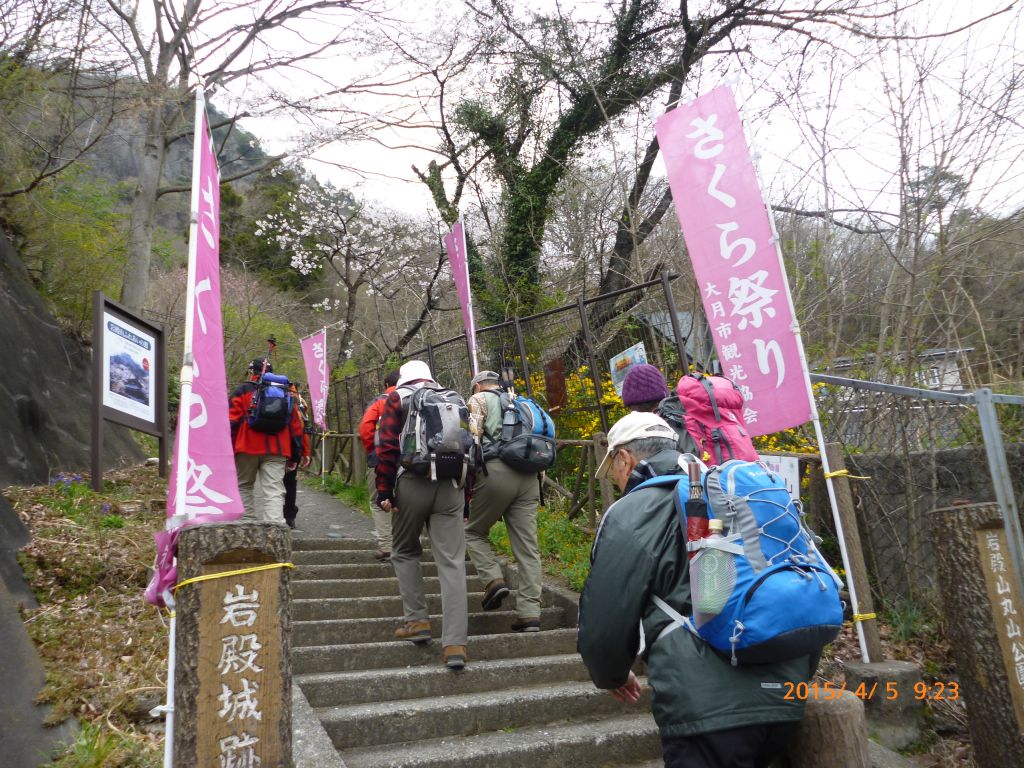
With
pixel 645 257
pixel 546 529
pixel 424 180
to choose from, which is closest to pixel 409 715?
pixel 546 529

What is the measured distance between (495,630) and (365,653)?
1086 millimetres

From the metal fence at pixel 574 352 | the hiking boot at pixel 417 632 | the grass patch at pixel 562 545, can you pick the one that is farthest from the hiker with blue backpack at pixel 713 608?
the metal fence at pixel 574 352

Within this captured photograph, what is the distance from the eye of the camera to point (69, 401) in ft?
27.9

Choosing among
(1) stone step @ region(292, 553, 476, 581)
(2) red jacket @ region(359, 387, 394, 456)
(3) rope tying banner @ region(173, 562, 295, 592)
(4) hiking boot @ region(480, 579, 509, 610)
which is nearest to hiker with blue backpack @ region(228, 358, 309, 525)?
(2) red jacket @ region(359, 387, 394, 456)

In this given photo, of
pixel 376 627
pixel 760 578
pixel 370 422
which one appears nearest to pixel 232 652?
pixel 760 578

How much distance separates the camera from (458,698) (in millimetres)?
3807

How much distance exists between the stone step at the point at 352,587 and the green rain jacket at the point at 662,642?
3.62 metres

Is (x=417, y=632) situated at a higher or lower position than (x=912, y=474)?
lower

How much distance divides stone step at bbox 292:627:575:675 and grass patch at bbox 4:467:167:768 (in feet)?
2.66

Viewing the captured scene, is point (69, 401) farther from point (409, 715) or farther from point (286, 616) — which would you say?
point (286, 616)

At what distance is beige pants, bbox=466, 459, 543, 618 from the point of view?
4715 millimetres

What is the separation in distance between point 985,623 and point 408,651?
3.06 m

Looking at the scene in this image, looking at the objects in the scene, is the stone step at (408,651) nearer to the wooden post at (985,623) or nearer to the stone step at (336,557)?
the stone step at (336,557)

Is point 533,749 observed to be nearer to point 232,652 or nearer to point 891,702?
point 232,652
